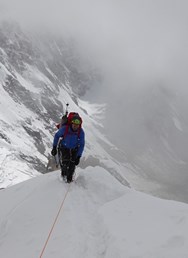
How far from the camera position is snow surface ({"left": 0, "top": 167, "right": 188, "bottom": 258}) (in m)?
8.28

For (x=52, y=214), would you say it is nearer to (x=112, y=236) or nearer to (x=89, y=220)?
(x=89, y=220)

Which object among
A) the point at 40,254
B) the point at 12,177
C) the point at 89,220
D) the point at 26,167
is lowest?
the point at 26,167

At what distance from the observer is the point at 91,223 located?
34.6 feet

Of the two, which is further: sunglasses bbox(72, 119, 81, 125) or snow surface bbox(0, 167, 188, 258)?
sunglasses bbox(72, 119, 81, 125)

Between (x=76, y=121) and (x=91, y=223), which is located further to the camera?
(x=76, y=121)

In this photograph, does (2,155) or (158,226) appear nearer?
(158,226)

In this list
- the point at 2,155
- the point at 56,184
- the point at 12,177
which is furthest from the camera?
the point at 2,155

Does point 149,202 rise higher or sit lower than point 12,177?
higher

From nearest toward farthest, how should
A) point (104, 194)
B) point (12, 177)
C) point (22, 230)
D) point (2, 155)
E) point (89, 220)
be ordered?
point (22, 230) < point (89, 220) < point (104, 194) < point (12, 177) < point (2, 155)

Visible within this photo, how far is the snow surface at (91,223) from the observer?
828cm

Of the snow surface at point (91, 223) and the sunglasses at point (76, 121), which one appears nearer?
the snow surface at point (91, 223)

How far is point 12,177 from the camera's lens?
99875 millimetres

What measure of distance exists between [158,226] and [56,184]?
21.6ft

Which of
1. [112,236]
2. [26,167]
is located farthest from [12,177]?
[112,236]
